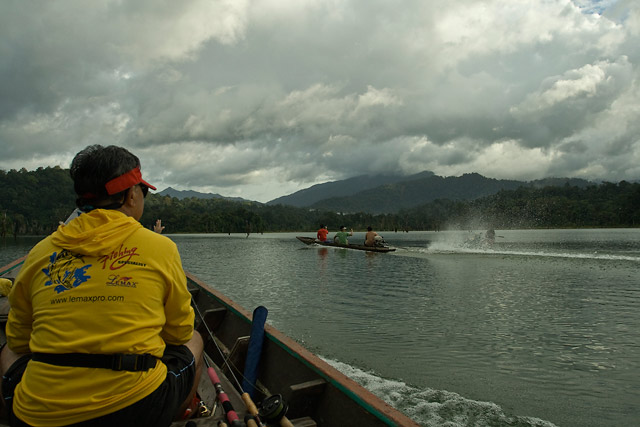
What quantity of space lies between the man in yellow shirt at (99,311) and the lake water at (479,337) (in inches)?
196

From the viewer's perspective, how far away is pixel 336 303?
14.9 m

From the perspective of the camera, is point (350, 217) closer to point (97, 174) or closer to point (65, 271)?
point (97, 174)

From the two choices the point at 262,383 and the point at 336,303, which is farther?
the point at 336,303

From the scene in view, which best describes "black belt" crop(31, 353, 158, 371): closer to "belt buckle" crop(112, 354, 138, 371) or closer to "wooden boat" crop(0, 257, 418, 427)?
"belt buckle" crop(112, 354, 138, 371)

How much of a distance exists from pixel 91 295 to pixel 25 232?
16444cm

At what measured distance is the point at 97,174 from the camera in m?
2.50

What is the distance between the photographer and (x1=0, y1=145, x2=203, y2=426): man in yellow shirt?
6.88 feet

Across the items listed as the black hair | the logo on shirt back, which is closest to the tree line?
the black hair

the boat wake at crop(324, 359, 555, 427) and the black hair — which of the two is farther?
the boat wake at crop(324, 359, 555, 427)

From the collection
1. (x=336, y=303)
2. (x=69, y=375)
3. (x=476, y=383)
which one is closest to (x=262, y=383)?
(x=69, y=375)

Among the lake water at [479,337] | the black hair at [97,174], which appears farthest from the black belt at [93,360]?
the lake water at [479,337]

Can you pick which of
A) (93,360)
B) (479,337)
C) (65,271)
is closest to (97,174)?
(65,271)

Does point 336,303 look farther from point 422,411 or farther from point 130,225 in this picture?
point 130,225

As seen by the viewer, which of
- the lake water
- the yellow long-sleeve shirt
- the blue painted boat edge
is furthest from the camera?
the lake water
